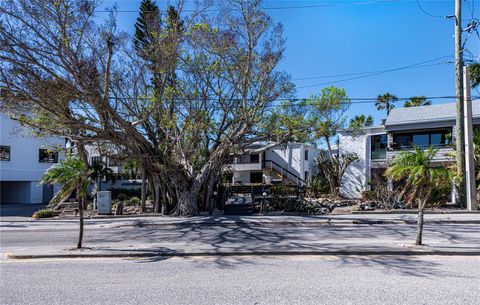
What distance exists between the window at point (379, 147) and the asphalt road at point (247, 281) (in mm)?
24926

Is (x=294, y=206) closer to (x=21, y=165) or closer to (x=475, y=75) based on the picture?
(x=475, y=75)

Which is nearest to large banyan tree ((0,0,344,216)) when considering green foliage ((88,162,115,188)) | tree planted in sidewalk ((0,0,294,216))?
tree planted in sidewalk ((0,0,294,216))

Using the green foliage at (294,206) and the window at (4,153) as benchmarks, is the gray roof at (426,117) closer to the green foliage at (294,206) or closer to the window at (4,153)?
the green foliage at (294,206)

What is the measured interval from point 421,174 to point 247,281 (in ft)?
17.3

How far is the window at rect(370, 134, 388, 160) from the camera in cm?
3253

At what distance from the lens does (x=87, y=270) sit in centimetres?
815

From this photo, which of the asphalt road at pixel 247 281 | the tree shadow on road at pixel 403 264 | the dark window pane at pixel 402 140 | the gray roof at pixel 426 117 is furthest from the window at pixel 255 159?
the tree shadow on road at pixel 403 264

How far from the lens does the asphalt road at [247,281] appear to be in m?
5.89

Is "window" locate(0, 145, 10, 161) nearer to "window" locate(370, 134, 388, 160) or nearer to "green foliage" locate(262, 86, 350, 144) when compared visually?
"green foliage" locate(262, 86, 350, 144)

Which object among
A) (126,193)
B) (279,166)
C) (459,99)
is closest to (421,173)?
(459,99)

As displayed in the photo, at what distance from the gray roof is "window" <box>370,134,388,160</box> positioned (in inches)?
91.5

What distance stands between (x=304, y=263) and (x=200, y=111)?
13587 millimetres

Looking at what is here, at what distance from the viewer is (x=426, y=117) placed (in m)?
29.1

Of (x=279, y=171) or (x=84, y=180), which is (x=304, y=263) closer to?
(x=84, y=180)
